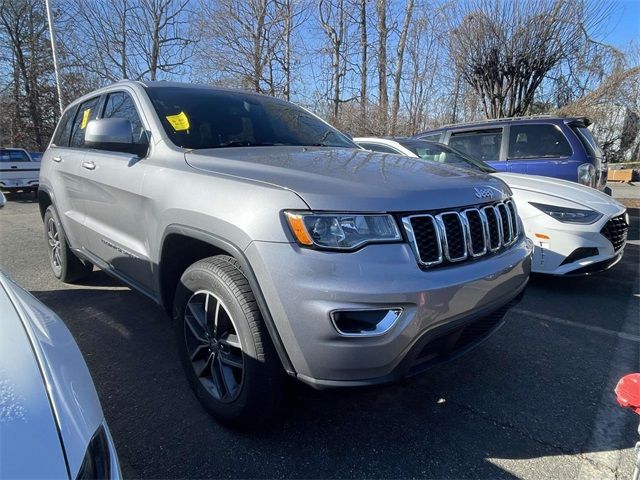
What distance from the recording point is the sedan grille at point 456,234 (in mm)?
1756

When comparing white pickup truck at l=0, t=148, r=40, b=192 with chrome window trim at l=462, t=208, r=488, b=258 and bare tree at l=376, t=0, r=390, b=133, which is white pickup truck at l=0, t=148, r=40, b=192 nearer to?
bare tree at l=376, t=0, r=390, b=133

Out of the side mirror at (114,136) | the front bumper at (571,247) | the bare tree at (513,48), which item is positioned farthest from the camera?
the bare tree at (513,48)

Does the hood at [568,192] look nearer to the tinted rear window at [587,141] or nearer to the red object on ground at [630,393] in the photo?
the tinted rear window at [587,141]

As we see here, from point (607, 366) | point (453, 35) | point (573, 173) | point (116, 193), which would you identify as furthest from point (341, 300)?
point (453, 35)

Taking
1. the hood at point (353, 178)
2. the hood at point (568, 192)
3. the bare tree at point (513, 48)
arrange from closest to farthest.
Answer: the hood at point (353, 178), the hood at point (568, 192), the bare tree at point (513, 48)

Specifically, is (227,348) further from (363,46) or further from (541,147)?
(363,46)

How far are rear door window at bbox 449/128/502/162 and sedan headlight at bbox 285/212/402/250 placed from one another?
17.8ft

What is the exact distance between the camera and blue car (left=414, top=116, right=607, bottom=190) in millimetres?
5664

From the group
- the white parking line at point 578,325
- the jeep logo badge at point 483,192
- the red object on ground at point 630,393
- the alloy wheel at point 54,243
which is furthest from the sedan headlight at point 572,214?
the alloy wheel at point 54,243

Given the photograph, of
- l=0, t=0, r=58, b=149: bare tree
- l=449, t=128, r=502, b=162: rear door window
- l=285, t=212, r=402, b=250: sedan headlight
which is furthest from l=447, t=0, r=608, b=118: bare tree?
l=0, t=0, r=58, b=149: bare tree

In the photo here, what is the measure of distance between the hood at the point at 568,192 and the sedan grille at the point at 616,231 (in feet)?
0.28

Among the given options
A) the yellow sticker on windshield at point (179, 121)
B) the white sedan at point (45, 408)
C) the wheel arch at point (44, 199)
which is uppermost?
the yellow sticker on windshield at point (179, 121)

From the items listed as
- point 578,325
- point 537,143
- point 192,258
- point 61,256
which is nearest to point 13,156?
point 61,256

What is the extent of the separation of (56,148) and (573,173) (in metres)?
6.20
